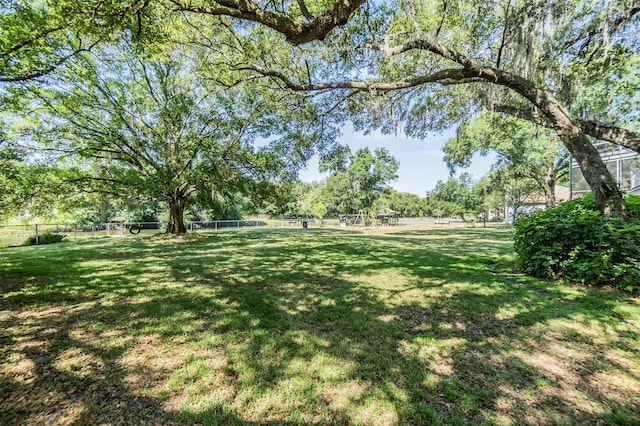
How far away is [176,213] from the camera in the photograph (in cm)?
1342

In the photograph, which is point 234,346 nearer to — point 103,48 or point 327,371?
point 327,371

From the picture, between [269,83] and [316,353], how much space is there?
789 centimetres

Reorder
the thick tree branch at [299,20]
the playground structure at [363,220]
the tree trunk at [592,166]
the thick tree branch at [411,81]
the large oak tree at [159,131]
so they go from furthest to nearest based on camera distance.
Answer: the playground structure at [363,220] → the large oak tree at [159,131] → the thick tree branch at [411,81] → the tree trunk at [592,166] → the thick tree branch at [299,20]

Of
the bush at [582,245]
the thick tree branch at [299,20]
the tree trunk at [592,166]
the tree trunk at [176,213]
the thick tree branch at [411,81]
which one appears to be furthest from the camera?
the tree trunk at [176,213]

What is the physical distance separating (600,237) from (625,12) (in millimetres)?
4374

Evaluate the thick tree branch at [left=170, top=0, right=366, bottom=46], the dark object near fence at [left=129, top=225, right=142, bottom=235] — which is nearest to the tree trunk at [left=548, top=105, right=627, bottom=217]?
the thick tree branch at [left=170, top=0, right=366, bottom=46]

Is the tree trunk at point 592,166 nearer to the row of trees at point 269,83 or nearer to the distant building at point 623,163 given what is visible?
the row of trees at point 269,83

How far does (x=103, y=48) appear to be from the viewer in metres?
9.33

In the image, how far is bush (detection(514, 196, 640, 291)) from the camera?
3895 mm

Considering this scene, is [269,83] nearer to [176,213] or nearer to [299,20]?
[299,20]

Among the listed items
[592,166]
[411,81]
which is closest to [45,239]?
[411,81]

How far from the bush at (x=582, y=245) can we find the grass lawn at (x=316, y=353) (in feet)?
1.37

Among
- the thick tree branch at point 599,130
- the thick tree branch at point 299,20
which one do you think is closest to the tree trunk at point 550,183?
the thick tree branch at point 599,130

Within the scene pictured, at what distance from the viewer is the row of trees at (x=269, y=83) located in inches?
191
